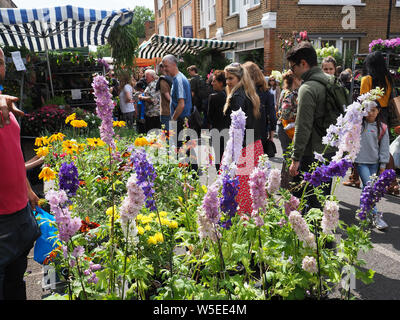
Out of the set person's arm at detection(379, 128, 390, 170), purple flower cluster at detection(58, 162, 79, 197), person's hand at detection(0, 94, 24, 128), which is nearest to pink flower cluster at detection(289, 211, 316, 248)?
purple flower cluster at detection(58, 162, 79, 197)

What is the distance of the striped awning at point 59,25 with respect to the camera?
6891mm

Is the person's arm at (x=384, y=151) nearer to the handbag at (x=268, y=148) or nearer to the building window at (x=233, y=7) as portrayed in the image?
the handbag at (x=268, y=148)

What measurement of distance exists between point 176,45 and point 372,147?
12953mm

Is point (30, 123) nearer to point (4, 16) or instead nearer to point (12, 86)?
point (12, 86)

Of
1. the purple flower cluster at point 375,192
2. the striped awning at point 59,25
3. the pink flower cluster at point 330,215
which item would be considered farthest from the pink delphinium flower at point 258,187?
the striped awning at point 59,25

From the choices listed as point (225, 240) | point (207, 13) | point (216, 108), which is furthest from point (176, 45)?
point (225, 240)

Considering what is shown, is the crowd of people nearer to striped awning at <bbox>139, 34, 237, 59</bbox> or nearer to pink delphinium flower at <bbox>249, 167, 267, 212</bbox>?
pink delphinium flower at <bbox>249, 167, 267, 212</bbox>

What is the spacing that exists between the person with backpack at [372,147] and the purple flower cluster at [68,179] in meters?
3.71

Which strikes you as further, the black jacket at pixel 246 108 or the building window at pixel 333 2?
the building window at pixel 333 2

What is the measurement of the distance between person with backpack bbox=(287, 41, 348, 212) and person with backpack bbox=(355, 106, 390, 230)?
1.57 m

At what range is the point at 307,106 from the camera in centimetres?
312

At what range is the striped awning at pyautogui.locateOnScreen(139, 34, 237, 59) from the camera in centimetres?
1506
